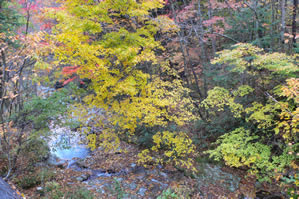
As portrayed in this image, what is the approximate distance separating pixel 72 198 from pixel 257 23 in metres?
12.0

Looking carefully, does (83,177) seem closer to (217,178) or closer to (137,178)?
(137,178)

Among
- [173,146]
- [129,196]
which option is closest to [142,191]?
[129,196]

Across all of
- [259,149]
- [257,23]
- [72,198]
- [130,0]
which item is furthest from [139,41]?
[257,23]

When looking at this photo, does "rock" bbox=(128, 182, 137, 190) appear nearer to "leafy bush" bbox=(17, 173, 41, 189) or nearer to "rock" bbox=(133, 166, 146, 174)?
"rock" bbox=(133, 166, 146, 174)

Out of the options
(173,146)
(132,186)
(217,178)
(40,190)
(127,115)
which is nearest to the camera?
(40,190)

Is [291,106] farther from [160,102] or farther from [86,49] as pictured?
[86,49]

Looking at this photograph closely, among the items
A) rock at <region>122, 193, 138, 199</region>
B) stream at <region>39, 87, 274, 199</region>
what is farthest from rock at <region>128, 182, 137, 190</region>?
rock at <region>122, 193, 138, 199</region>

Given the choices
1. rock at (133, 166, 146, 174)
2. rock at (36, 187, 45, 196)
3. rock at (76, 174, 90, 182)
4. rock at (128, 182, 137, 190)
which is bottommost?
rock at (133, 166, 146, 174)

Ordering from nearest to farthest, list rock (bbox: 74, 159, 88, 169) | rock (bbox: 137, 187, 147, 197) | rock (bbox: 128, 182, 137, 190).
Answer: rock (bbox: 137, 187, 147, 197) < rock (bbox: 128, 182, 137, 190) < rock (bbox: 74, 159, 88, 169)

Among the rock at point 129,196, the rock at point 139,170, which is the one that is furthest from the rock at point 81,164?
the rock at point 129,196

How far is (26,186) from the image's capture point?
7023mm

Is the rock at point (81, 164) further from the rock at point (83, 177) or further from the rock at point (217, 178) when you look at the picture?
the rock at point (217, 178)

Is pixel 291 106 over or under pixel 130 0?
under

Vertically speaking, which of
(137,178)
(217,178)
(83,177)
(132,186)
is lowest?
(217,178)
